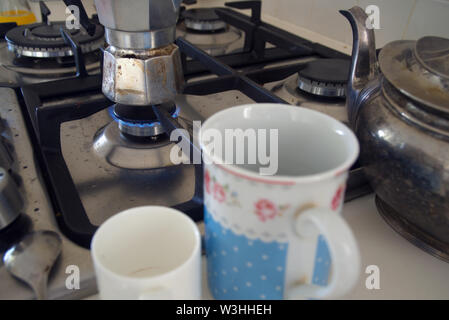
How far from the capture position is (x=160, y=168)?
473mm

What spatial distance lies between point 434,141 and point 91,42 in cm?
59

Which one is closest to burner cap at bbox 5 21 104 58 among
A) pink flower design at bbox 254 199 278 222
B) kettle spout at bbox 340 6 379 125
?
kettle spout at bbox 340 6 379 125

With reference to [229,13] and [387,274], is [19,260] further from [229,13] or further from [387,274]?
[229,13]

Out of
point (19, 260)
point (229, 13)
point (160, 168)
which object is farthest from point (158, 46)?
point (229, 13)

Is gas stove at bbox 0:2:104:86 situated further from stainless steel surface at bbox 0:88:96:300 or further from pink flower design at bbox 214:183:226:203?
pink flower design at bbox 214:183:226:203

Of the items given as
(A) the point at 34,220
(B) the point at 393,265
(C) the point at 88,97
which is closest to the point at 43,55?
(C) the point at 88,97

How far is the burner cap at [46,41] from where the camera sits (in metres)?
0.70

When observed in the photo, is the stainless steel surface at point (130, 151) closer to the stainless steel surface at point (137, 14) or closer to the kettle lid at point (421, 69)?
the stainless steel surface at point (137, 14)

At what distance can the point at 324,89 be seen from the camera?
61cm

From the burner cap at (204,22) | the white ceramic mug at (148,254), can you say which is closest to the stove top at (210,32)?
the burner cap at (204,22)

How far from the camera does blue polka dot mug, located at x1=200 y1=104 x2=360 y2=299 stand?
0.24 m

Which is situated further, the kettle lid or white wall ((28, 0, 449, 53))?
white wall ((28, 0, 449, 53))

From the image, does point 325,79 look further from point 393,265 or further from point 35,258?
point 35,258

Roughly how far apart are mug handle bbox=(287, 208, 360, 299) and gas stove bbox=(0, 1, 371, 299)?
16 centimetres
